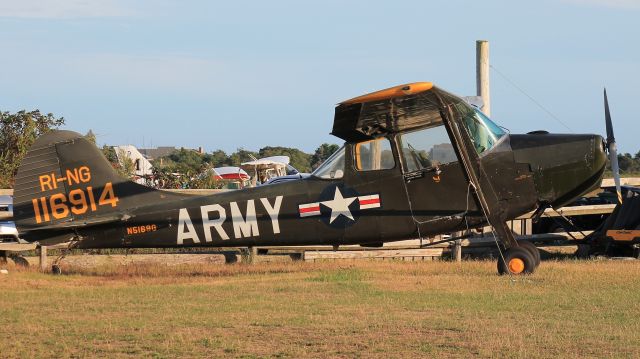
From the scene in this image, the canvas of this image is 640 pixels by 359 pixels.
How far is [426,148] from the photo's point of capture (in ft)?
46.2

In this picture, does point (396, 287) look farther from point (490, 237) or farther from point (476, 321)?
point (490, 237)

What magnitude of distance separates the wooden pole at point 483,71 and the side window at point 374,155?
827 centimetres

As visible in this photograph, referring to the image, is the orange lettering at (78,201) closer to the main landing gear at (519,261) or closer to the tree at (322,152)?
the main landing gear at (519,261)

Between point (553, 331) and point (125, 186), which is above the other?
point (125, 186)

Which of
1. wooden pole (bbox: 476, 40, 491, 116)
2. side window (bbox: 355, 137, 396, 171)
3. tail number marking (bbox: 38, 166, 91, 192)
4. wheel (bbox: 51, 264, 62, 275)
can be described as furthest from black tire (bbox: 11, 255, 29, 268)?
wooden pole (bbox: 476, 40, 491, 116)

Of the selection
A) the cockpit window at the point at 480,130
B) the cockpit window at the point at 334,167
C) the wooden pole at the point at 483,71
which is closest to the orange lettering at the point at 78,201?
the cockpit window at the point at 334,167

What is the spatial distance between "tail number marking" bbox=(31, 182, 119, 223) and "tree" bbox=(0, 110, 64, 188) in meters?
15.0

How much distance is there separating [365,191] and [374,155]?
0.54m

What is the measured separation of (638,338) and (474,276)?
5.90 m

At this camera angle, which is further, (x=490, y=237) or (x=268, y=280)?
(x=490, y=237)

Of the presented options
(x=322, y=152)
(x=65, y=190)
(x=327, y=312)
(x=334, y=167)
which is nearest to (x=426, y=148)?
(x=334, y=167)

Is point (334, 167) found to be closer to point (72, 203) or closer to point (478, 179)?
point (478, 179)

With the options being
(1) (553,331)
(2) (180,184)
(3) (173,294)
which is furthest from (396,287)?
(2) (180,184)

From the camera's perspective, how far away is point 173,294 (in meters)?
13.6
